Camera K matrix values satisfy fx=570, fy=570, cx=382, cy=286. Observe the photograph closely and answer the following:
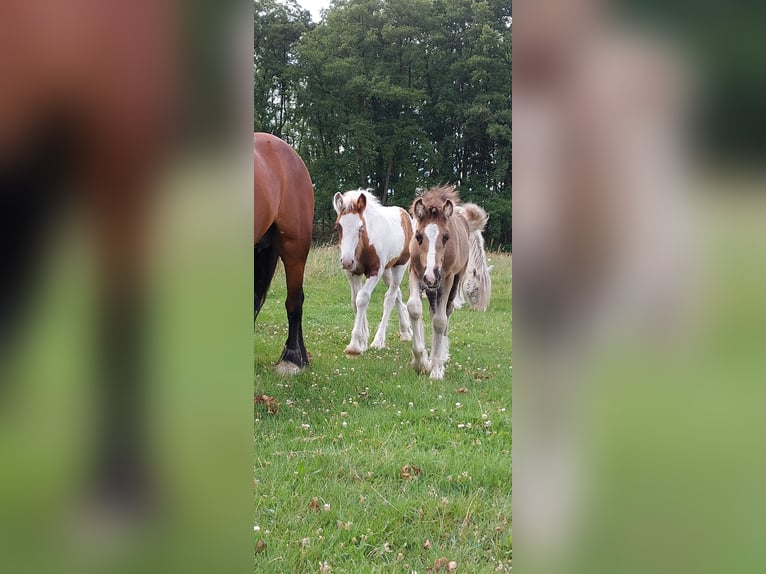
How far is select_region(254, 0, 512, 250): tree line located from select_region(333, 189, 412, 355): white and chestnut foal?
18594mm

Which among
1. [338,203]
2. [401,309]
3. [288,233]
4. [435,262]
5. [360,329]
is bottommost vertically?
[360,329]

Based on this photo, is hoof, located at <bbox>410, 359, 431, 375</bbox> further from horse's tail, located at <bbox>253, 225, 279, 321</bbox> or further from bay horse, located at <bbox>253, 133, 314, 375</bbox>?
horse's tail, located at <bbox>253, 225, 279, 321</bbox>

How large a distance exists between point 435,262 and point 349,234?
61.3 inches

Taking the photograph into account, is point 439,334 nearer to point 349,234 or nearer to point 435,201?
point 435,201

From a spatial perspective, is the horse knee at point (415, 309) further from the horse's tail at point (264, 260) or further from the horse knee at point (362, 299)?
the horse's tail at point (264, 260)

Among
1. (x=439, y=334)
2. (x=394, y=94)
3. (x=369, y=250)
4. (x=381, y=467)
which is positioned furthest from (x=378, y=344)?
(x=394, y=94)

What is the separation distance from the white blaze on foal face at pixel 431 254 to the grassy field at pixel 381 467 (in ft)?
3.05

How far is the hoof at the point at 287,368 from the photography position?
493cm

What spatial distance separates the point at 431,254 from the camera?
5016 millimetres

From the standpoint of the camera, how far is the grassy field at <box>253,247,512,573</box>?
211cm

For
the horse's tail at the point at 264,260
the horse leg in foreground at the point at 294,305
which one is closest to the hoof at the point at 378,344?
the horse leg in foreground at the point at 294,305
